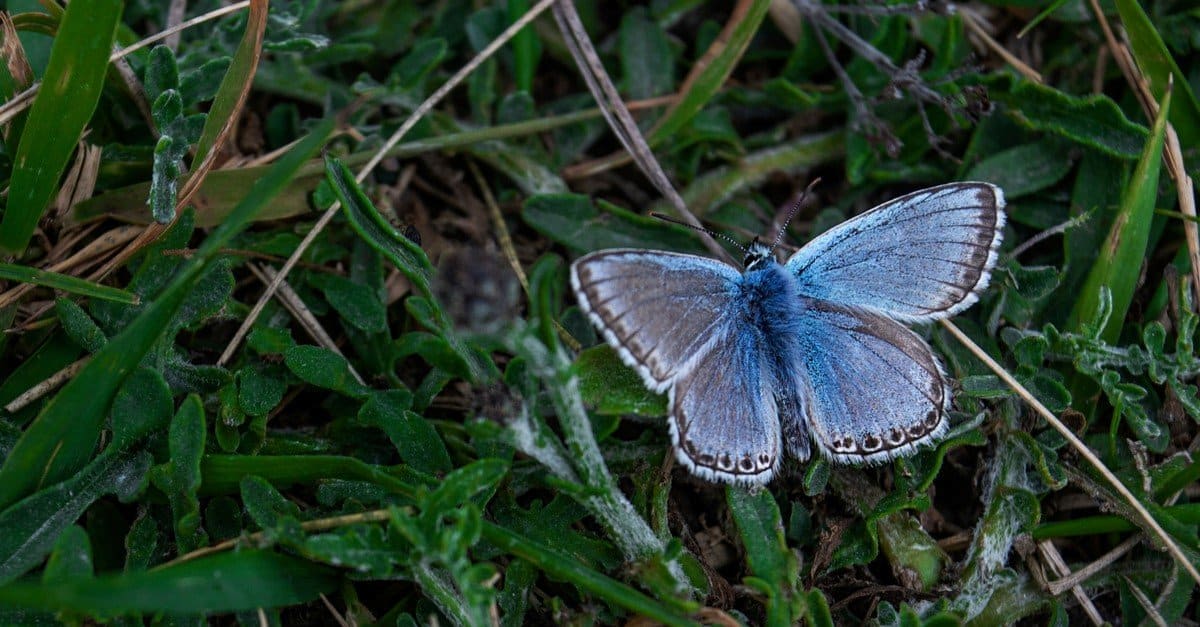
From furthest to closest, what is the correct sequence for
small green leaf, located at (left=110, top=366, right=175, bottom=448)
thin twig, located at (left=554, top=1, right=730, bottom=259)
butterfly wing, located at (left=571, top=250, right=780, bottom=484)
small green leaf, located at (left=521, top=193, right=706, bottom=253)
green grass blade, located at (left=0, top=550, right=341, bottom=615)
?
thin twig, located at (left=554, top=1, right=730, bottom=259), small green leaf, located at (left=521, top=193, right=706, bottom=253), small green leaf, located at (left=110, top=366, right=175, bottom=448), butterfly wing, located at (left=571, top=250, right=780, bottom=484), green grass blade, located at (left=0, top=550, right=341, bottom=615)

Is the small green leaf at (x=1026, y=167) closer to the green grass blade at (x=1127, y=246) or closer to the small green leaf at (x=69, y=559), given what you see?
the green grass blade at (x=1127, y=246)

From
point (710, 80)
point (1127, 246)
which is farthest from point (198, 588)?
point (1127, 246)

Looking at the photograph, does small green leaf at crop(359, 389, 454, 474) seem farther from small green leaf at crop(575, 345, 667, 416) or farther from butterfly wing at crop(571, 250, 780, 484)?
butterfly wing at crop(571, 250, 780, 484)

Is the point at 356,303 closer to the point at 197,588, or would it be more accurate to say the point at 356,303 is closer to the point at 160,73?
the point at 160,73

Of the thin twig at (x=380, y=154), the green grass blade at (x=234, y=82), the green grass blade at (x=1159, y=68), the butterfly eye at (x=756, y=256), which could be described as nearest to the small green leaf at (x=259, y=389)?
the thin twig at (x=380, y=154)

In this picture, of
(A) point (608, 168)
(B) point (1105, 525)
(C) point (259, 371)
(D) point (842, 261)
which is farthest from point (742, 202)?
(C) point (259, 371)

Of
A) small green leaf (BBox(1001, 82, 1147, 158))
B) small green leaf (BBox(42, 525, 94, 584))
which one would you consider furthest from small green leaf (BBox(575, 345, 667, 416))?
small green leaf (BBox(1001, 82, 1147, 158))

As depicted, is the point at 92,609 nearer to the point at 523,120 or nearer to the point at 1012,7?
the point at 523,120
